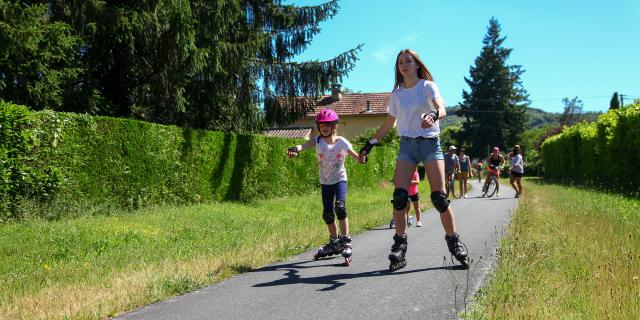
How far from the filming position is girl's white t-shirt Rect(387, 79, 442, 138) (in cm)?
554

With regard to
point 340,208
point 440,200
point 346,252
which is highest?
point 440,200

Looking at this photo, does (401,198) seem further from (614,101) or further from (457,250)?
(614,101)

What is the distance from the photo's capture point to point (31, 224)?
9.05m

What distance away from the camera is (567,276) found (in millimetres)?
4914

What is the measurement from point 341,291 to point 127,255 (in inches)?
140

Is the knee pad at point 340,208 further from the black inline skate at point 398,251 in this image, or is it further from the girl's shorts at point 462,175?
the girl's shorts at point 462,175

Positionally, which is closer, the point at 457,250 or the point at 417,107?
the point at 457,250

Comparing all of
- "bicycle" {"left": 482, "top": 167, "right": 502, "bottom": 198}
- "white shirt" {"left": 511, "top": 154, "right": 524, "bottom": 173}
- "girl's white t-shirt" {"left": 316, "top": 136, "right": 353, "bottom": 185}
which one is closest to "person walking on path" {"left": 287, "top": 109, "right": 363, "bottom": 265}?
"girl's white t-shirt" {"left": 316, "top": 136, "right": 353, "bottom": 185}

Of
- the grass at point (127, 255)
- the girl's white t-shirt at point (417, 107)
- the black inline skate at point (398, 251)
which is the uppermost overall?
the girl's white t-shirt at point (417, 107)

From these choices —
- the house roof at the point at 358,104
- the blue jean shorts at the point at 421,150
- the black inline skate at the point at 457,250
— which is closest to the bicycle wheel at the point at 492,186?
the black inline skate at the point at 457,250

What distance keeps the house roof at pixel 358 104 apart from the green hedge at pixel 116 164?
4038cm

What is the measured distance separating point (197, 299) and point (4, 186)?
5.85 meters

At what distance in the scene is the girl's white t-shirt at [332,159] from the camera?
22.3 ft

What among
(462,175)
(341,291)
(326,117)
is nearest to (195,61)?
(326,117)
